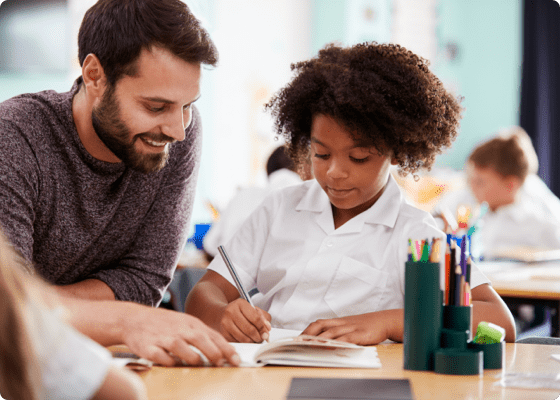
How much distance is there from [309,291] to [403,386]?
1.67ft

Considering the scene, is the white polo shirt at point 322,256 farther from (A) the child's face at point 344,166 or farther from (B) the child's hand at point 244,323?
(B) the child's hand at point 244,323

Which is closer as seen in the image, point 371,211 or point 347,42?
point 371,211

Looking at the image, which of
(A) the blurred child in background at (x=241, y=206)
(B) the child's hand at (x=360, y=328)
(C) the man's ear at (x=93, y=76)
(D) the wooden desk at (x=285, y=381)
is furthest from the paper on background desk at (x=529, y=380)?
(A) the blurred child in background at (x=241, y=206)

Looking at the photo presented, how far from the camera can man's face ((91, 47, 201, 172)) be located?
122 centimetres

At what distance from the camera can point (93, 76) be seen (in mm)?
1311

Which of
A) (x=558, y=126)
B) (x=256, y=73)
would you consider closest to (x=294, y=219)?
(x=256, y=73)

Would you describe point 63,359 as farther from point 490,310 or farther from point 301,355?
point 490,310

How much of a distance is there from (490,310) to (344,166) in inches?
15.9

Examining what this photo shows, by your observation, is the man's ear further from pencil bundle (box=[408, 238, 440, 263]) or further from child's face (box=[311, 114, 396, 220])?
pencil bundle (box=[408, 238, 440, 263])

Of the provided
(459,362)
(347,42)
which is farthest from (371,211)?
(347,42)

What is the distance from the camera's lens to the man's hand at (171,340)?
862 millimetres

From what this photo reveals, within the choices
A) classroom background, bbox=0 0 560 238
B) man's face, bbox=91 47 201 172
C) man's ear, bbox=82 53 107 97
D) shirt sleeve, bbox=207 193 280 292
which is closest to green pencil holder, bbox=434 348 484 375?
shirt sleeve, bbox=207 193 280 292

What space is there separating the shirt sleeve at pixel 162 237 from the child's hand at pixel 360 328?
48 cm

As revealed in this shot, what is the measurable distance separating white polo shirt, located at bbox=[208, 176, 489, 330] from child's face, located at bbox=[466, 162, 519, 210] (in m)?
2.14
